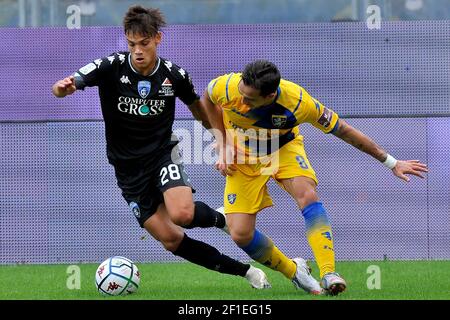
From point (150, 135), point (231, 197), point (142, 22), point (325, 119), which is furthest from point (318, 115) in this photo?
point (142, 22)

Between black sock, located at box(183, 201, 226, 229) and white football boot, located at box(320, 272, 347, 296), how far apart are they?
1.04 m

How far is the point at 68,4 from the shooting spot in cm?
1080

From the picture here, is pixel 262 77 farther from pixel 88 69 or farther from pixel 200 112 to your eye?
pixel 88 69

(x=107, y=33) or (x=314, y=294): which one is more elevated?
(x=107, y=33)

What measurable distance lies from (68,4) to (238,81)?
13.3ft

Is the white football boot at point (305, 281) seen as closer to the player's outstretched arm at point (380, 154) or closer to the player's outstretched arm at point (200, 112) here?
the player's outstretched arm at point (380, 154)

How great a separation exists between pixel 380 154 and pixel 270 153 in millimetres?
813

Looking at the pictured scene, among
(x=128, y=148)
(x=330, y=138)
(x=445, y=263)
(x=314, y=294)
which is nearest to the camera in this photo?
(x=314, y=294)

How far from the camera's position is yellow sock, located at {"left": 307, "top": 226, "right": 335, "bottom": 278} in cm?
687

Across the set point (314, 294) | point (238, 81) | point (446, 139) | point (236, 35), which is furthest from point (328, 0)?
point (314, 294)

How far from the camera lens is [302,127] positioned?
33.9 feet

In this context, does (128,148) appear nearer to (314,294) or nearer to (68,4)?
(314,294)

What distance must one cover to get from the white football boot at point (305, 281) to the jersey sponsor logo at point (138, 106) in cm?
148

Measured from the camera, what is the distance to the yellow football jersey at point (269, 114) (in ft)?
23.2
